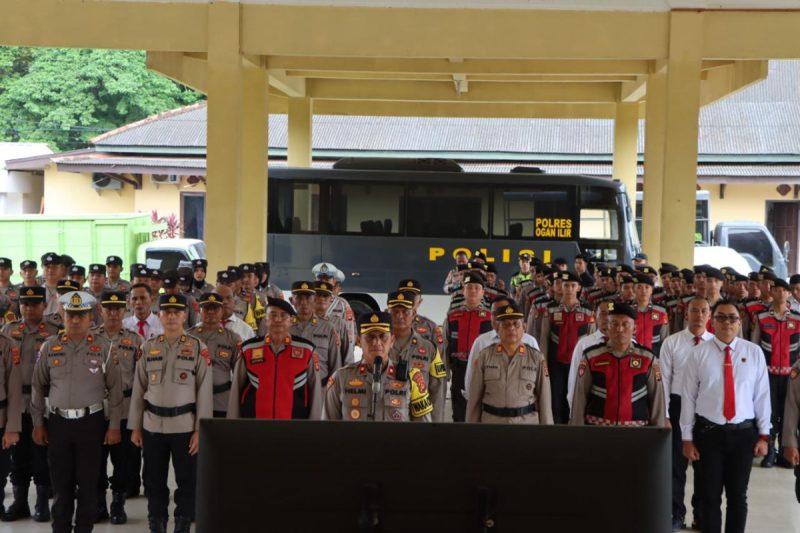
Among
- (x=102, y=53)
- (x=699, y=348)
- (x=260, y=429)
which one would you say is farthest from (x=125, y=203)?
(x=260, y=429)

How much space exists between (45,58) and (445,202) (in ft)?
82.3

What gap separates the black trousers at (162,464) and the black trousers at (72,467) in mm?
326

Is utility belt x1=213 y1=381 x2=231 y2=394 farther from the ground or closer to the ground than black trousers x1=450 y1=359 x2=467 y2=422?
farther from the ground

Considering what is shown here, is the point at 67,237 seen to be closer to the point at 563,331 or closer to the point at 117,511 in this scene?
the point at 563,331

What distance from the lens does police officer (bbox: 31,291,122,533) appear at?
6574 millimetres

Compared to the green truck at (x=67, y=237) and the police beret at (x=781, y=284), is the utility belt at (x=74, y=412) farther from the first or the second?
the green truck at (x=67, y=237)

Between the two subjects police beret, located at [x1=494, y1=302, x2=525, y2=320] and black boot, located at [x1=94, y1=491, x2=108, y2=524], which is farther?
black boot, located at [x1=94, y1=491, x2=108, y2=524]

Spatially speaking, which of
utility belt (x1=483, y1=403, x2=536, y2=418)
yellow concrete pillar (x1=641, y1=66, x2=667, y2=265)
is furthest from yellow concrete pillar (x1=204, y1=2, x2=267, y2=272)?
utility belt (x1=483, y1=403, x2=536, y2=418)

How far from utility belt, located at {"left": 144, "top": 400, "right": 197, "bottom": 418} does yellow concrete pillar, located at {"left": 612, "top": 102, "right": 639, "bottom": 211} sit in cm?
1739

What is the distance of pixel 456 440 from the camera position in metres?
2.35

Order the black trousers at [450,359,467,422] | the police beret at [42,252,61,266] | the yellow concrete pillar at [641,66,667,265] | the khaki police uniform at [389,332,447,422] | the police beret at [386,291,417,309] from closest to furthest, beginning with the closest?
1. the khaki police uniform at [389,332,447,422]
2. the police beret at [386,291,417,309]
3. the black trousers at [450,359,467,422]
4. the police beret at [42,252,61,266]
5. the yellow concrete pillar at [641,66,667,265]

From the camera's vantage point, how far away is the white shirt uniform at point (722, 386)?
649 cm

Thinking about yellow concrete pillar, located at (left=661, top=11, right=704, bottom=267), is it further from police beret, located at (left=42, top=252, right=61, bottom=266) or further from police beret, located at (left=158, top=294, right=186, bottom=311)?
police beret, located at (left=158, top=294, right=186, bottom=311)

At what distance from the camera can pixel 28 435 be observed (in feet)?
25.3
